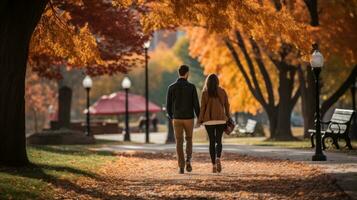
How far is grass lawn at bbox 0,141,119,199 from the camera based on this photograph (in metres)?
10.9

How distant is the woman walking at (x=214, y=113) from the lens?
14.4m

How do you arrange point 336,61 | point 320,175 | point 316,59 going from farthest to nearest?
1. point 336,61
2. point 316,59
3. point 320,175

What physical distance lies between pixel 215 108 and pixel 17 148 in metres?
3.75

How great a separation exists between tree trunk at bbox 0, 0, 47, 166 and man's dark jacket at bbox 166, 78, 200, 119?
2813 millimetres

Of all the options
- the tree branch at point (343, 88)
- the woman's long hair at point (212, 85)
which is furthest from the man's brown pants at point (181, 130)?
the tree branch at point (343, 88)

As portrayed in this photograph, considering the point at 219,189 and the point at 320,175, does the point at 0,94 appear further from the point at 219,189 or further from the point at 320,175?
the point at 320,175

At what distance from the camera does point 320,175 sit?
13.3 metres

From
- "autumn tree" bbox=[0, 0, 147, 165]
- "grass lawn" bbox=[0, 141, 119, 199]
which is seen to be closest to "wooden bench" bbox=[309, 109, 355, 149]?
"grass lawn" bbox=[0, 141, 119, 199]

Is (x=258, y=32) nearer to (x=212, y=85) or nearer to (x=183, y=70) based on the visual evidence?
(x=212, y=85)

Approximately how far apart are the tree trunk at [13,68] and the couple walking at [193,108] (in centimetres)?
279

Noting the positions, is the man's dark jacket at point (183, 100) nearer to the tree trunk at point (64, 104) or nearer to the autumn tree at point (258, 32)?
the autumn tree at point (258, 32)

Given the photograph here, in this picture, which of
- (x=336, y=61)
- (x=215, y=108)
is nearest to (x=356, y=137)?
(x=336, y=61)

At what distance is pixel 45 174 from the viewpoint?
13.4 m

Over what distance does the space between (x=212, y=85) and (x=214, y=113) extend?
0.53m
